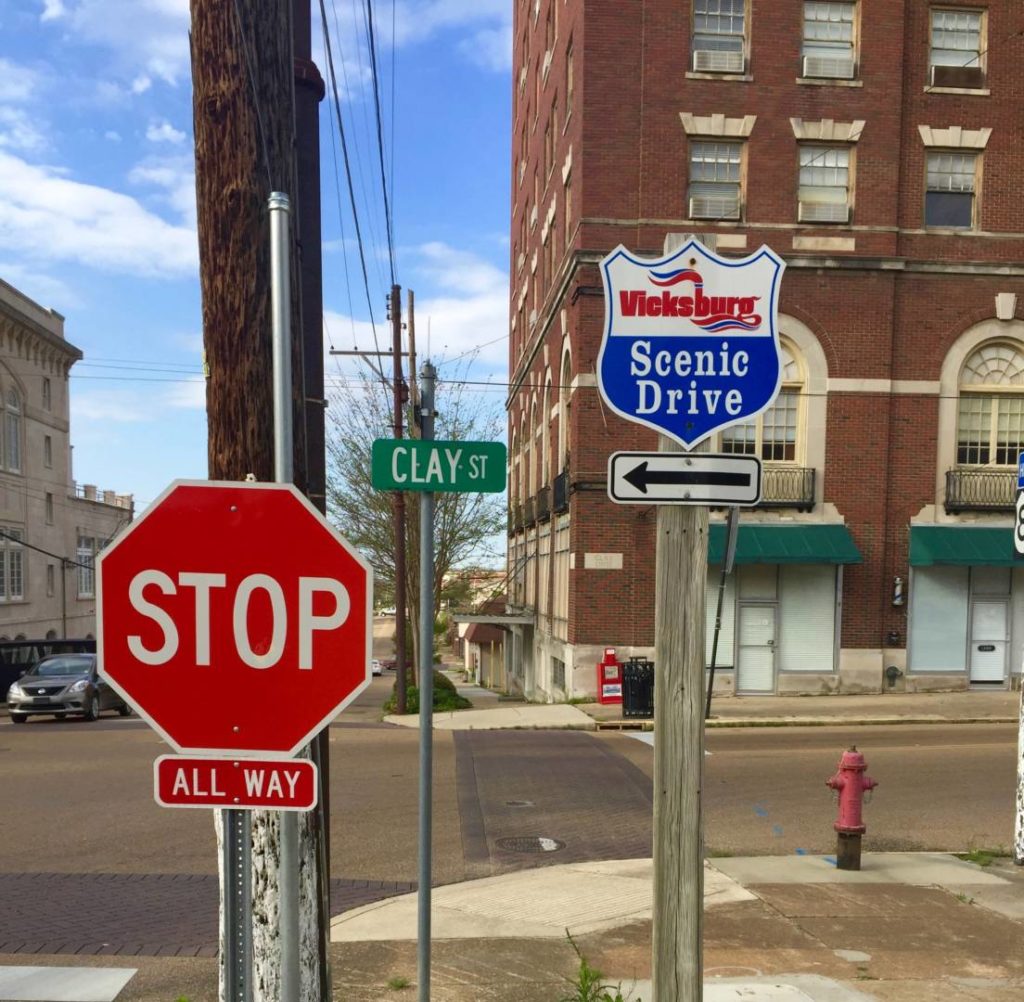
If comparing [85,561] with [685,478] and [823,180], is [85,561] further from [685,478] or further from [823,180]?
[685,478]

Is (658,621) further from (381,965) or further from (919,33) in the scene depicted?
(919,33)

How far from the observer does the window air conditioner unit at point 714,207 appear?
19.4 metres

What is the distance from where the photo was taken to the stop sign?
241 cm

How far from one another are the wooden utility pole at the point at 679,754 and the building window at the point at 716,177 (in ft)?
57.6

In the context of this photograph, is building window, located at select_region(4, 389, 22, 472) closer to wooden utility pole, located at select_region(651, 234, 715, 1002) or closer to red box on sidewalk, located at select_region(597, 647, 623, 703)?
red box on sidewalk, located at select_region(597, 647, 623, 703)

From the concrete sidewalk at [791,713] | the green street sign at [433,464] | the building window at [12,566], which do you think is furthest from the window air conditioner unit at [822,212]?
the building window at [12,566]

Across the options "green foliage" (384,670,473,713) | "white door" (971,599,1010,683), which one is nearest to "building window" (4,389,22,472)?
"green foliage" (384,670,473,713)

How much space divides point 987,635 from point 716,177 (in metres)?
11.9

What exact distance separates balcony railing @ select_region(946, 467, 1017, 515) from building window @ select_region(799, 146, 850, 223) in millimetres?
6432

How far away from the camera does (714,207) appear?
19.5 meters

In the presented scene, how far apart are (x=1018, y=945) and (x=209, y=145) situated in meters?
6.34

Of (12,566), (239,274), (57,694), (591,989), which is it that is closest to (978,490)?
(591,989)

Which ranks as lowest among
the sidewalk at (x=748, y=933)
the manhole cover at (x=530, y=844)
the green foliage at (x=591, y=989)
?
the manhole cover at (x=530, y=844)

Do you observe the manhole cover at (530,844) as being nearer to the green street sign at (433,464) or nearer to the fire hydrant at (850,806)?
the fire hydrant at (850,806)
